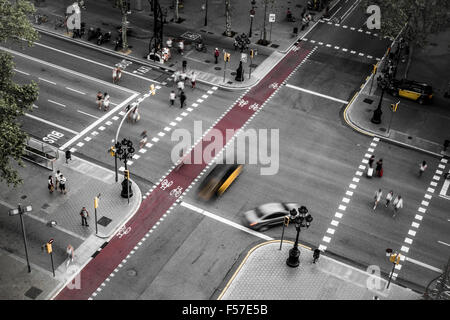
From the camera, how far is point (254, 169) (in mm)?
51688

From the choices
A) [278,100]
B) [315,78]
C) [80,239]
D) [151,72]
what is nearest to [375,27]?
[315,78]

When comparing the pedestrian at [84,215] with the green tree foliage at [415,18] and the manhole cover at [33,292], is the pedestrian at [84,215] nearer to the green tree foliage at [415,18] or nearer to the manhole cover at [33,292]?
the manhole cover at [33,292]

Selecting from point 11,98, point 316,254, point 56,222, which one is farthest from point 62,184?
point 316,254

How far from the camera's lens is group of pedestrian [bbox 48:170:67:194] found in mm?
46684

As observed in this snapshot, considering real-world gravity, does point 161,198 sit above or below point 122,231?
above

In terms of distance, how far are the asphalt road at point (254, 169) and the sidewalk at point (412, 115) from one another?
4.24 feet

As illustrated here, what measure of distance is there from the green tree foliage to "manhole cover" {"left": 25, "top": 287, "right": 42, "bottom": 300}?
4201 cm

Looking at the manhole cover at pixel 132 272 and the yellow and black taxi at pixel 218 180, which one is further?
the yellow and black taxi at pixel 218 180

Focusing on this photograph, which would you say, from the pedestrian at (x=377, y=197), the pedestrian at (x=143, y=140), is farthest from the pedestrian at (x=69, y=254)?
the pedestrian at (x=377, y=197)

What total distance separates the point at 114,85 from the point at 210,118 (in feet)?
36.2

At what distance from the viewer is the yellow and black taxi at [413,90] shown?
62.1 m

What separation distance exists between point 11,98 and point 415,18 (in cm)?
3946

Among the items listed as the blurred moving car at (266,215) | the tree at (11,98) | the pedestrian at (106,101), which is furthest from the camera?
the pedestrian at (106,101)

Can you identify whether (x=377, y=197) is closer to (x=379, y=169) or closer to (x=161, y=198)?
(x=379, y=169)
